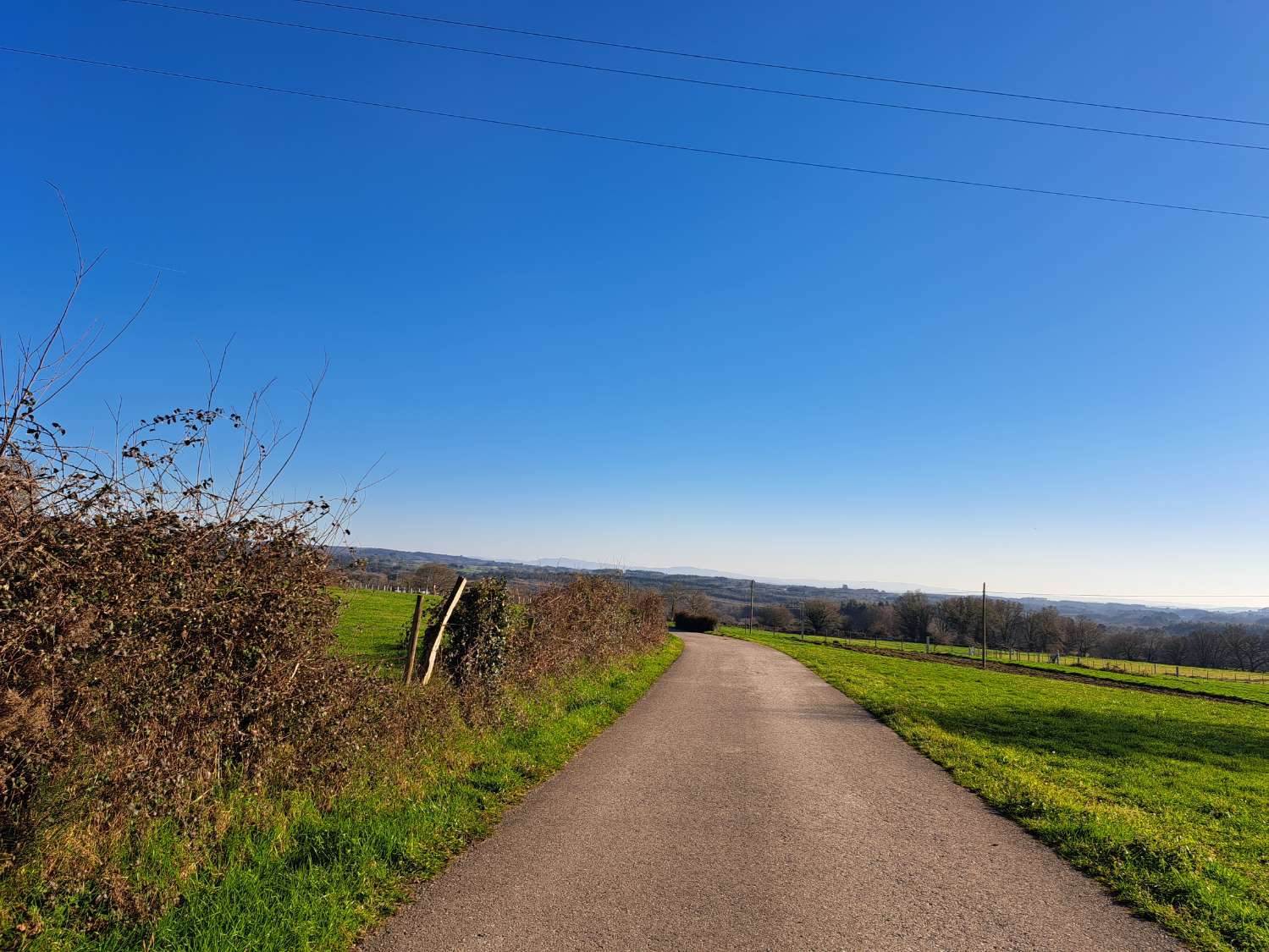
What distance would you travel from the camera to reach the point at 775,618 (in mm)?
98688

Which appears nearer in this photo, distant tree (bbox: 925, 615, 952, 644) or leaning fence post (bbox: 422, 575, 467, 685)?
leaning fence post (bbox: 422, 575, 467, 685)

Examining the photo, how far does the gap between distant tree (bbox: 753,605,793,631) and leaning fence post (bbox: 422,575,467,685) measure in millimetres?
87667

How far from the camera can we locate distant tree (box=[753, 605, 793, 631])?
95875 mm

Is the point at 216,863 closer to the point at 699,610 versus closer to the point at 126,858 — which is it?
the point at 126,858

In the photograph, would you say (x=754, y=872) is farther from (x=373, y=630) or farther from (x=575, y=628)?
(x=373, y=630)

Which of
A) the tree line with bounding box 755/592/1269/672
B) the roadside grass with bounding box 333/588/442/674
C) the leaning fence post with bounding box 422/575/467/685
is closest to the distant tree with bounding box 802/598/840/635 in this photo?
the tree line with bounding box 755/592/1269/672

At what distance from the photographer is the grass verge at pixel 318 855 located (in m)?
3.73

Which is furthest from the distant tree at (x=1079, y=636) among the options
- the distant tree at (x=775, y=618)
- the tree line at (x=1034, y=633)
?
the distant tree at (x=775, y=618)

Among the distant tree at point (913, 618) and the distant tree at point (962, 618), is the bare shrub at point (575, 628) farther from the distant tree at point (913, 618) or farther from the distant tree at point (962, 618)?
the distant tree at point (962, 618)

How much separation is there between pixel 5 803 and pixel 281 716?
2.16 meters

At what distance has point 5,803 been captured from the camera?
376 centimetres

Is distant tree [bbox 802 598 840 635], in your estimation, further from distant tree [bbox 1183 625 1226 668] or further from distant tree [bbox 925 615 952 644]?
distant tree [bbox 1183 625 1226 668]

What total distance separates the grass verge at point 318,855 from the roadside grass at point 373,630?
1452mm

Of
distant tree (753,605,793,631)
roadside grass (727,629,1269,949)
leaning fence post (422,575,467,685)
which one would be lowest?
distant tree (753,605,793,631)
